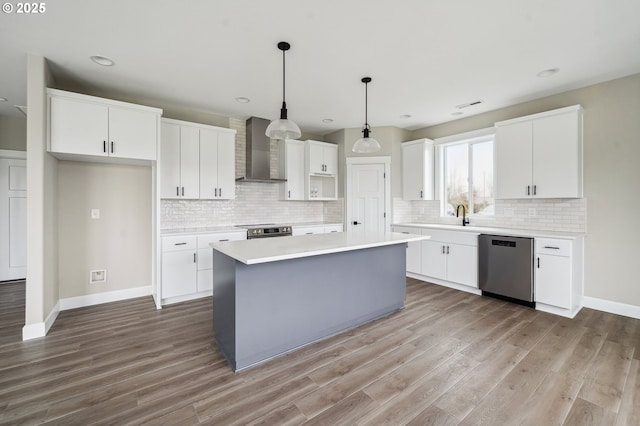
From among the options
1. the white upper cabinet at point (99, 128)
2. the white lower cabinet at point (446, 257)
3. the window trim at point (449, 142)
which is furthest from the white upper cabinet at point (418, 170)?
the white upper cabinet at point (99, 128)

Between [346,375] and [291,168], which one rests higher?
[291,168]

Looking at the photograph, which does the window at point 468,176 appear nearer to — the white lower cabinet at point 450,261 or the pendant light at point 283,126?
the white lower cabinet at point 450,261

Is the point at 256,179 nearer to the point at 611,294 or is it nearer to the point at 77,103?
the point at 77,103

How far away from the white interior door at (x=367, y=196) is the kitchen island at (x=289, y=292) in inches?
86.9

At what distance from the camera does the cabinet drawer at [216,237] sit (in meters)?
3.91

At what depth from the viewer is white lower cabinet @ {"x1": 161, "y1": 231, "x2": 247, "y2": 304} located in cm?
366

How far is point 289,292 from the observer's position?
8.11 ft

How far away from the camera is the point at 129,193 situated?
13.0 ft

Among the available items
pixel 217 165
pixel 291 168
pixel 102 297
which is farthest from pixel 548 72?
pixel 102 297

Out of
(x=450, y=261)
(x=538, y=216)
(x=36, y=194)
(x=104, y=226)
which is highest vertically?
(x=36, y=194)

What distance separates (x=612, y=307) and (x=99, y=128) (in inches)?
247

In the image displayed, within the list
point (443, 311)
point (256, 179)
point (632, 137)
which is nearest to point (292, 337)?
point (443, 311)

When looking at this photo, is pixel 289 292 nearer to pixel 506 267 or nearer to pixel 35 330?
pixel 35 330

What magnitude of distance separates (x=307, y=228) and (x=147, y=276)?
249 centimetres
